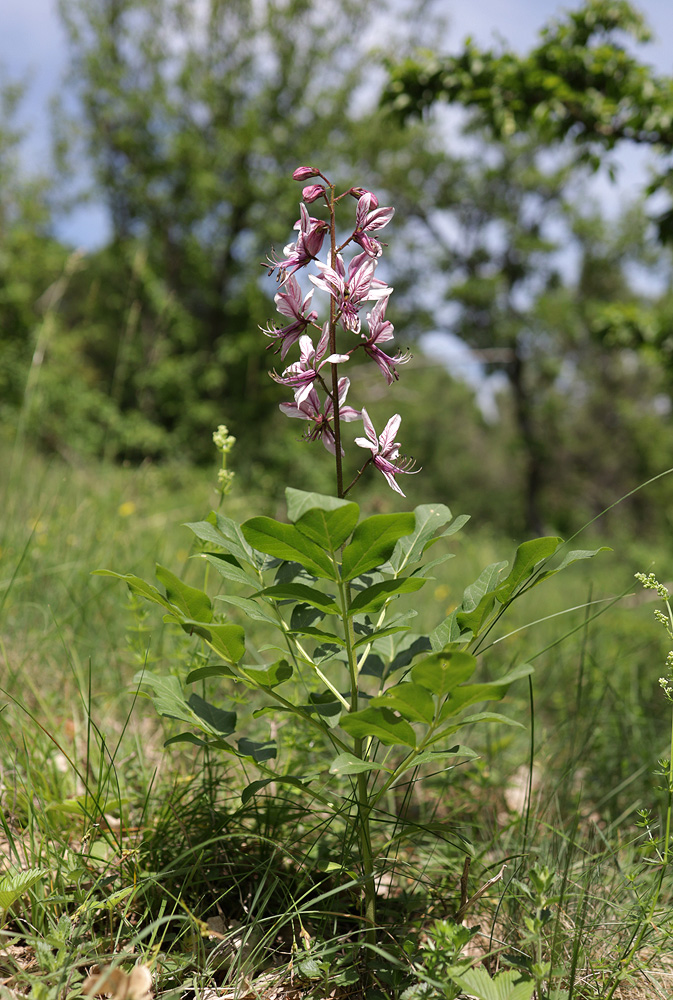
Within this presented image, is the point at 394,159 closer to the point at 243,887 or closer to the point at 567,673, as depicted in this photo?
the point at 567,673

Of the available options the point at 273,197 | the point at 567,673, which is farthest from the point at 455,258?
the point at 567,673

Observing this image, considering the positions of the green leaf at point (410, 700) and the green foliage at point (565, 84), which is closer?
the green leaf at point (410, 700)

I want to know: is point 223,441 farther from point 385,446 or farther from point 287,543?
point 287,543

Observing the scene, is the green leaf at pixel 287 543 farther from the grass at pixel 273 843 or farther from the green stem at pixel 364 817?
the grass at pixel 273 843

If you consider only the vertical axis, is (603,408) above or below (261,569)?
above

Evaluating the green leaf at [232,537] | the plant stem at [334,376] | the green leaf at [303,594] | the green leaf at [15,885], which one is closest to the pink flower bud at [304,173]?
the plant stem at [334,376]

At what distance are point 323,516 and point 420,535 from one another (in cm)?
42

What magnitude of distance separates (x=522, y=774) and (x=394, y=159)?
18.3 m

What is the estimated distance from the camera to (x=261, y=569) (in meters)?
1.25

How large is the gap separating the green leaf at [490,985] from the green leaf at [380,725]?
363 millimetres

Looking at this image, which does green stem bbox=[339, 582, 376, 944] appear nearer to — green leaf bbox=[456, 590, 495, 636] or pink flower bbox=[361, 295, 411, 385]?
green leaf bbox=[456, 590, 495, 636]

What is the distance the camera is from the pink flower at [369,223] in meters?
1.24

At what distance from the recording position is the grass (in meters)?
1.13

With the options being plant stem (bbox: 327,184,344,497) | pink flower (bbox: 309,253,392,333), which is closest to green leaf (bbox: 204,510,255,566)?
plant stem (bbox: 327,184,344,497)
